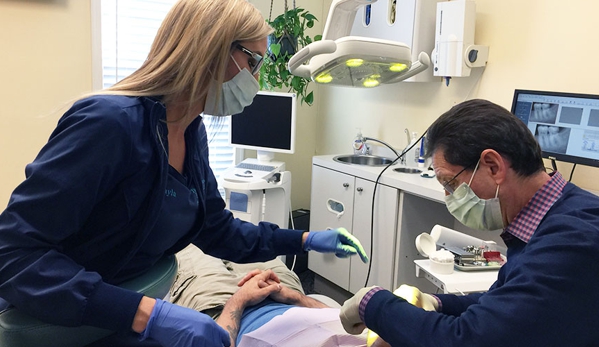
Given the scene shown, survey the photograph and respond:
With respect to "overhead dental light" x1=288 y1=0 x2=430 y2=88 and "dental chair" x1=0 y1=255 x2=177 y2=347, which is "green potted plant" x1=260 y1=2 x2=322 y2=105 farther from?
"dental chair" x1=0 y1=255 x2=177 y2=347

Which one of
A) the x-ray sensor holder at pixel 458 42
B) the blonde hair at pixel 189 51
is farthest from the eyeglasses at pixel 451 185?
the x-ray sensor holder at pixel 458 42

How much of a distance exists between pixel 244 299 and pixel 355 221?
4.02 feet

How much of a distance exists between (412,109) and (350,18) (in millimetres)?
1424

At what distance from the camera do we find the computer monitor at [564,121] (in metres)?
1.93

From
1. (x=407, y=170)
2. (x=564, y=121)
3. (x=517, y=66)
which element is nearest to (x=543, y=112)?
(x=564, y=121)

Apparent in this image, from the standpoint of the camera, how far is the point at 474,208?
1196mm

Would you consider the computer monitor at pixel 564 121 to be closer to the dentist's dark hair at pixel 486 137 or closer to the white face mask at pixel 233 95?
the dentist's dark hair at pixel 486 137

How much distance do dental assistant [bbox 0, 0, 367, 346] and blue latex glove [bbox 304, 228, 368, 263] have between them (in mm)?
399

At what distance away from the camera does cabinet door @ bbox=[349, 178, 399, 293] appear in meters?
2.57

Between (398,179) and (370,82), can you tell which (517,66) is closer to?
(398,179)

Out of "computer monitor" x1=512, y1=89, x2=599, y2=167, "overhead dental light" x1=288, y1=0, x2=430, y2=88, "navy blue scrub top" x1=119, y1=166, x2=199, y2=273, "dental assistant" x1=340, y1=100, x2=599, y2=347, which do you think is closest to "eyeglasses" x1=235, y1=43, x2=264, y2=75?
"overhead dental light" x1=288, y1=0, x2=430, y2=88

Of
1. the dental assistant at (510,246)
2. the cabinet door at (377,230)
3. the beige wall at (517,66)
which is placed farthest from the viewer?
the cabinet door at (377,230)

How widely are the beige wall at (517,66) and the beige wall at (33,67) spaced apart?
178cm

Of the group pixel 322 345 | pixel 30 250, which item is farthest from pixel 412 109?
pixel 30 250
